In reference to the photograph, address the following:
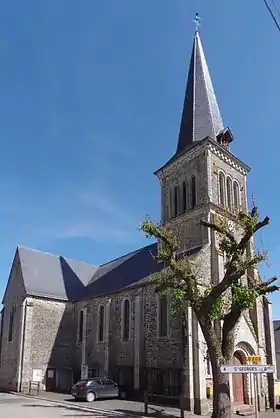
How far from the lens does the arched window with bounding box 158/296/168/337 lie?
942 inches

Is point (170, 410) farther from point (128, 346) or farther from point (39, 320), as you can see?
point (39, 320)

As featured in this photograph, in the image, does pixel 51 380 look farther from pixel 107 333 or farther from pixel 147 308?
pixel 147 308

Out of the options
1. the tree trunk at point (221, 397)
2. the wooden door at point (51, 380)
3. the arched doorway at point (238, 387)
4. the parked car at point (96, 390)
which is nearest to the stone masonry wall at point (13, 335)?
the wooden door at point (51, 380)

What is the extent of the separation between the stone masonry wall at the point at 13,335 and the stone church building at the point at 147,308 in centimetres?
8

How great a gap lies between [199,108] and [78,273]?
58.4ft

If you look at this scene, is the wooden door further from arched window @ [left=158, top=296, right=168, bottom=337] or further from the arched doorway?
the arched doorway

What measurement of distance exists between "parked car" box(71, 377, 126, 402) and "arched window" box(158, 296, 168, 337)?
441 centimetres

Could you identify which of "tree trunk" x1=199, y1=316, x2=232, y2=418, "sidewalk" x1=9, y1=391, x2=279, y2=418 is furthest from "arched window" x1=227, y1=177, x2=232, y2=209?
"tree trunk" x1=199, y1=316, x2=232, y2=418

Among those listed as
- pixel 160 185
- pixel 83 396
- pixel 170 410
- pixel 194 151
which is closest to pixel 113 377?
pixel 83 396

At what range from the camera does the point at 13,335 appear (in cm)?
3131

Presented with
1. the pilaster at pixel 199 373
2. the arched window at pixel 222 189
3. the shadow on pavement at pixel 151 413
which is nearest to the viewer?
the shadow on pavement at pixel 151 413

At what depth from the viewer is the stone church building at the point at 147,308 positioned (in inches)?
933

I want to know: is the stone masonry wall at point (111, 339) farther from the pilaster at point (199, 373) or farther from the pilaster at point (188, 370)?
the pilaster at point (199, 373)

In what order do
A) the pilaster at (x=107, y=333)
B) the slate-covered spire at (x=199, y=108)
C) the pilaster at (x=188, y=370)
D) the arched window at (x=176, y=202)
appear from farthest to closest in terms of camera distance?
the slate-covered spire at (x=199, y=108) < the arched window at (x=176, y=202) < the pilaster at (x=107, y=333) < the pilaster at (x=188, y=370)
